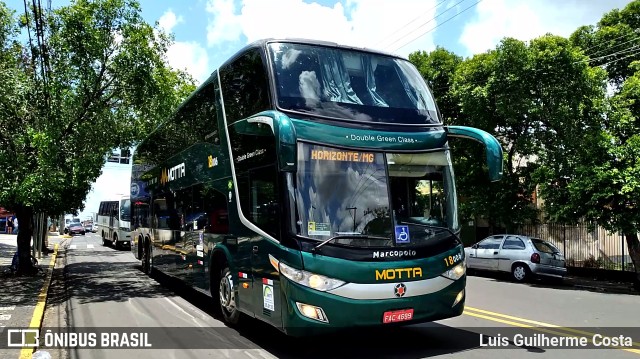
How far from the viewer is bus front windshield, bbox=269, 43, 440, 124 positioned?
21.2ft

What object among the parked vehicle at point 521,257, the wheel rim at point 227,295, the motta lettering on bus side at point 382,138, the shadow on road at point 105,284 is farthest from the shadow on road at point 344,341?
the parked vehicle at point 521,257

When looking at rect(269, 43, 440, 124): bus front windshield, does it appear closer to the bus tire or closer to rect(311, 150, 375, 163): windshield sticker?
rect(311, 150, 375, 163): windshield sticker

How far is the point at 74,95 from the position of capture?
12.0 metres

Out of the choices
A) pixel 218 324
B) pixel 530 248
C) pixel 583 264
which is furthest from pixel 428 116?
pixel 583 264

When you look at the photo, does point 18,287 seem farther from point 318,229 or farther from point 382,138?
point 382,138

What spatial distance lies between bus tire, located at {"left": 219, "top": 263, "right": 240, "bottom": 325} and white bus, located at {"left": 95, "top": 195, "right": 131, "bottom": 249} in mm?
18768

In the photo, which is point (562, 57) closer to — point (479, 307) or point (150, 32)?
point (479, 307)

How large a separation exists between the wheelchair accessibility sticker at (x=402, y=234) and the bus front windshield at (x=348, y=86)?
1.45 metres

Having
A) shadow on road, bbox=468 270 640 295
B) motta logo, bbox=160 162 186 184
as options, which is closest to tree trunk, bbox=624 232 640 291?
shadow on road, bbox=468 270 640 295

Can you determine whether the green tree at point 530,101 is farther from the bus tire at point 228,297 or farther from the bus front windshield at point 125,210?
the bus front windshield at point 125,210

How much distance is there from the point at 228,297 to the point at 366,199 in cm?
333

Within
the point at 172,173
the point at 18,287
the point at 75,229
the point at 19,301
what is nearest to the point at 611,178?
the point at 172,173

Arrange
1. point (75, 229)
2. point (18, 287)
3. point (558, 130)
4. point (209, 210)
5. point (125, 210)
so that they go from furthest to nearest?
1. point (75, 229)
2. point (125, 210)
3. point (558, 130)
4. point (18, 287)
5. point (209, 210)

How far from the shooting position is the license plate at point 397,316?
19.3ft
